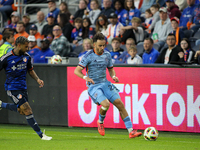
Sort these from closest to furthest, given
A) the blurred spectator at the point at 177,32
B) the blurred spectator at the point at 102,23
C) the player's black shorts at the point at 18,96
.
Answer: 1. the player's black shorts at the point at 18,96
2. the blurred spectator at the point at 177,32
3. the blurred spectator at the point at 102,23

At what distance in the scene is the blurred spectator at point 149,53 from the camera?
32.3 ft

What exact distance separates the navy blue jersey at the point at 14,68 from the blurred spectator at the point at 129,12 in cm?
648

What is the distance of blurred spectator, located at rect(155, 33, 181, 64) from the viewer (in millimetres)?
9359

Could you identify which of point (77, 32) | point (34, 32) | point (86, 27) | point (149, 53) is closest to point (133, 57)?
point (149, 53)

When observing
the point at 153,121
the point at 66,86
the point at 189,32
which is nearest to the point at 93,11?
the point at 189,32

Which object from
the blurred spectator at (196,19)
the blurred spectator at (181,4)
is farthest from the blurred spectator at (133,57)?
the blurred spectator at (181,4)

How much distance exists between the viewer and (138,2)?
13.3 m

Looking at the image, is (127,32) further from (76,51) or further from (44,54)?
(44,54)

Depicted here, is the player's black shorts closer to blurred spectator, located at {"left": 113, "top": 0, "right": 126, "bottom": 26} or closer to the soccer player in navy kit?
the soccer player in navy kit

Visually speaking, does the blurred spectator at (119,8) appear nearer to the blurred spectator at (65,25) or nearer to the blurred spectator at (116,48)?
the blurred spectator at (65,25)

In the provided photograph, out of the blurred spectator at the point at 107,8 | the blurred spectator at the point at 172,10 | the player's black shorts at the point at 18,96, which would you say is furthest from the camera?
the blurred spectator at the point at 107,8

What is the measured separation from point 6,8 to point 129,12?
266 inches

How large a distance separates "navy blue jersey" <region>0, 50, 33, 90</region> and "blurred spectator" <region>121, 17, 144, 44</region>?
526cm

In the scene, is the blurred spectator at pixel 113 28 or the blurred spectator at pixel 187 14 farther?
the blurred spectator at pixel 113 28
